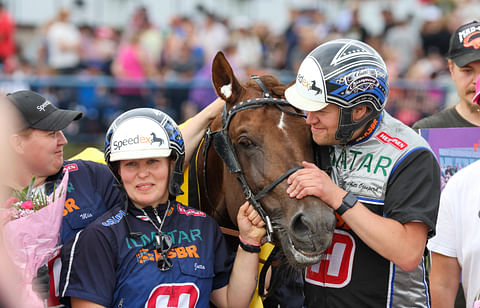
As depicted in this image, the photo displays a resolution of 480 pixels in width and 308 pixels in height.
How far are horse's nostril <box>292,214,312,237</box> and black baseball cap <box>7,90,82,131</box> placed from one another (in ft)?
4.88

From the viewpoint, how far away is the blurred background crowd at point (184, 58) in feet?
42.9

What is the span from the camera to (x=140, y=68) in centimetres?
1468

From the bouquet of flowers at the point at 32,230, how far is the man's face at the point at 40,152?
0.93 feet

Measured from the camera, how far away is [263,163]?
3385 mm

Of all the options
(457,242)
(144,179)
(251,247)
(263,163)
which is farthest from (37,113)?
(457,242)

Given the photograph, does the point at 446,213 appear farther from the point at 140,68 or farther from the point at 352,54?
the point at 140,68

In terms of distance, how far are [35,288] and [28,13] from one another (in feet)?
65.3

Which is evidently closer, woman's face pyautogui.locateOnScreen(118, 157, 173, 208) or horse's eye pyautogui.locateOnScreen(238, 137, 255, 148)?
woman's face pyautogui.locateOnScreen(118, 157, 173, 208)

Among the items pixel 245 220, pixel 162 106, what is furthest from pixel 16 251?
pixel 162 106

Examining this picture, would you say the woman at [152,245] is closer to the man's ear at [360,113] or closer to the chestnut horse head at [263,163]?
the chestnut horse head at [263,163]

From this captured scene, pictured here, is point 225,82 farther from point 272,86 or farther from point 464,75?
point 464,75

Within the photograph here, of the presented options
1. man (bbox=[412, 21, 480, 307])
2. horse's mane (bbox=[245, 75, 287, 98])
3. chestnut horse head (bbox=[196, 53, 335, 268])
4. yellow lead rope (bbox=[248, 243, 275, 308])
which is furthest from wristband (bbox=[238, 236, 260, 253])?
man (bbox=[412, 21, 480, 307])

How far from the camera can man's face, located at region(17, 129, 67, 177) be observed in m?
3.46

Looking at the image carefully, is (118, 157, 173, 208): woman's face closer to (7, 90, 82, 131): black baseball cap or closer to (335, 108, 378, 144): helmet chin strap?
(7, 90, 82, 131): black baseball cap
